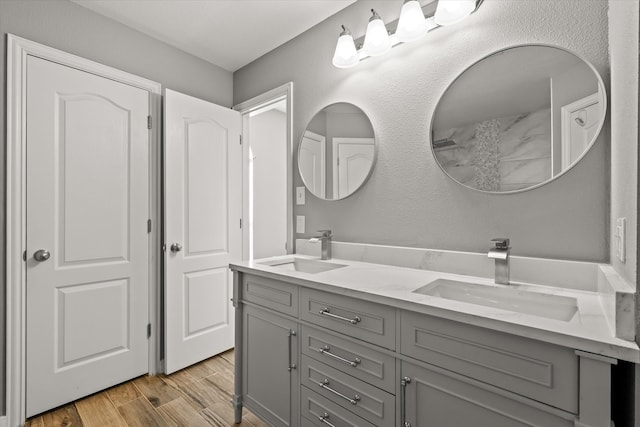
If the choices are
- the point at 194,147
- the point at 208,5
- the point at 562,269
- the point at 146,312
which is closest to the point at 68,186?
the point at 194,147

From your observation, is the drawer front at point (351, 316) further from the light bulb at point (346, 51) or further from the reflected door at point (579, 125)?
the light bulb at point (346, 51)

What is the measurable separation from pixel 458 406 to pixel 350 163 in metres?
1.32

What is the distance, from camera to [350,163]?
1.87 metres

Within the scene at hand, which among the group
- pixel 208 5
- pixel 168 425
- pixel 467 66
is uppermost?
pixel 208 5

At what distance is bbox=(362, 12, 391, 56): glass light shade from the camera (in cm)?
162

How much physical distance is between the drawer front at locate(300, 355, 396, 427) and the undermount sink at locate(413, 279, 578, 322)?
1.33 ft

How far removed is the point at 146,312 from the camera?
7.22 ft

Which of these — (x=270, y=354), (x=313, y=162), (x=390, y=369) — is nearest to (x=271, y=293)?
(x=270, y=354)

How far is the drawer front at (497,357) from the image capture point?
75cm

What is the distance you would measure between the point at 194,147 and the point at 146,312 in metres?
1.26

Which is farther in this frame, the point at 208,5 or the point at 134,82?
the point at 134,82

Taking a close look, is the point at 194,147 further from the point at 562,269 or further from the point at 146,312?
the point at 562,269

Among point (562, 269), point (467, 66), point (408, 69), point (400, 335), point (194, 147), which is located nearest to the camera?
point (400, 335)

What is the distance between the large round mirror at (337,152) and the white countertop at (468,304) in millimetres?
547
